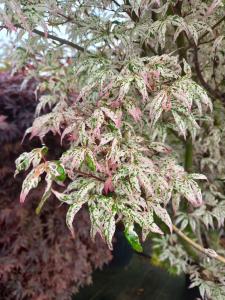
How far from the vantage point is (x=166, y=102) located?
1014 mm

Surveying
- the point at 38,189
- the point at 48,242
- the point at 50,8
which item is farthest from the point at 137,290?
the point at 50,8

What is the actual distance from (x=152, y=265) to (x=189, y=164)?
4.26 feet

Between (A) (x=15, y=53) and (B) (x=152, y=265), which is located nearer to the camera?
(A) (x=15, y=53)

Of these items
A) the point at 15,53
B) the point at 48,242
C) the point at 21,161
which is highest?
the point at 15,53

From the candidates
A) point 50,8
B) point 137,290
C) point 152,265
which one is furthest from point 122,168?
point 152,265

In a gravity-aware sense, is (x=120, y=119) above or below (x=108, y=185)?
above

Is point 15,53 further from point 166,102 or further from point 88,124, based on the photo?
point 166,102

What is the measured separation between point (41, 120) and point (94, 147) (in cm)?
24

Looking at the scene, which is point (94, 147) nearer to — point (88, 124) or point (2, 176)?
point (88, 124)

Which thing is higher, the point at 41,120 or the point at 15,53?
the point at 15,53

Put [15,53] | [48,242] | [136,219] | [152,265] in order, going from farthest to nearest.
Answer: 1. [152,265]
2. [48,242]
3. [15,53]
4. [136,219]

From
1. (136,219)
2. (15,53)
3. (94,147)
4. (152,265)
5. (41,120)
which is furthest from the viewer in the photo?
(152,265)

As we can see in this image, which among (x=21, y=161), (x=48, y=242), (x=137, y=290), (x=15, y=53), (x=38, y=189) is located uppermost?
(x=15, y=53)

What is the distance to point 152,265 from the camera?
112 inches
